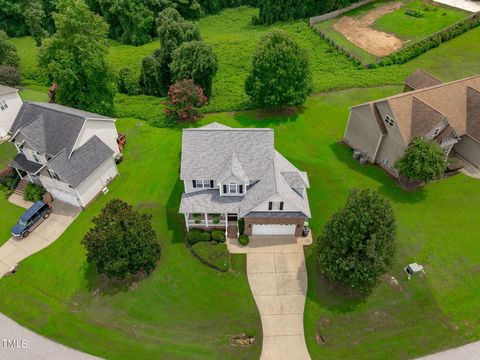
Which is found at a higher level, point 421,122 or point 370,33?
point 421,122

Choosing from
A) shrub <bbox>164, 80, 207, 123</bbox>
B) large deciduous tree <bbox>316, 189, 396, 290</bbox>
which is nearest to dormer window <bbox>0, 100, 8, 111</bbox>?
shrub <bbox>164, 80, 207, 123</bbox>

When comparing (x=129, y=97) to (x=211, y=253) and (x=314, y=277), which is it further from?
(x=314, y=277)

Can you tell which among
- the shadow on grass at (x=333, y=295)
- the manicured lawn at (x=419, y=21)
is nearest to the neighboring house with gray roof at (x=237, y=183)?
the shadow on grass at (x=333, y=295)

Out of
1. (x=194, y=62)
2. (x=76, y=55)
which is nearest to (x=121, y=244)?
(x=76, y=55)

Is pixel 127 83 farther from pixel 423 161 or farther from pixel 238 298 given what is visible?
pixel 423 161

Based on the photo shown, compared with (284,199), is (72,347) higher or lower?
lower

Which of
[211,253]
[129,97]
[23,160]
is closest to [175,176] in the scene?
[211,253]
